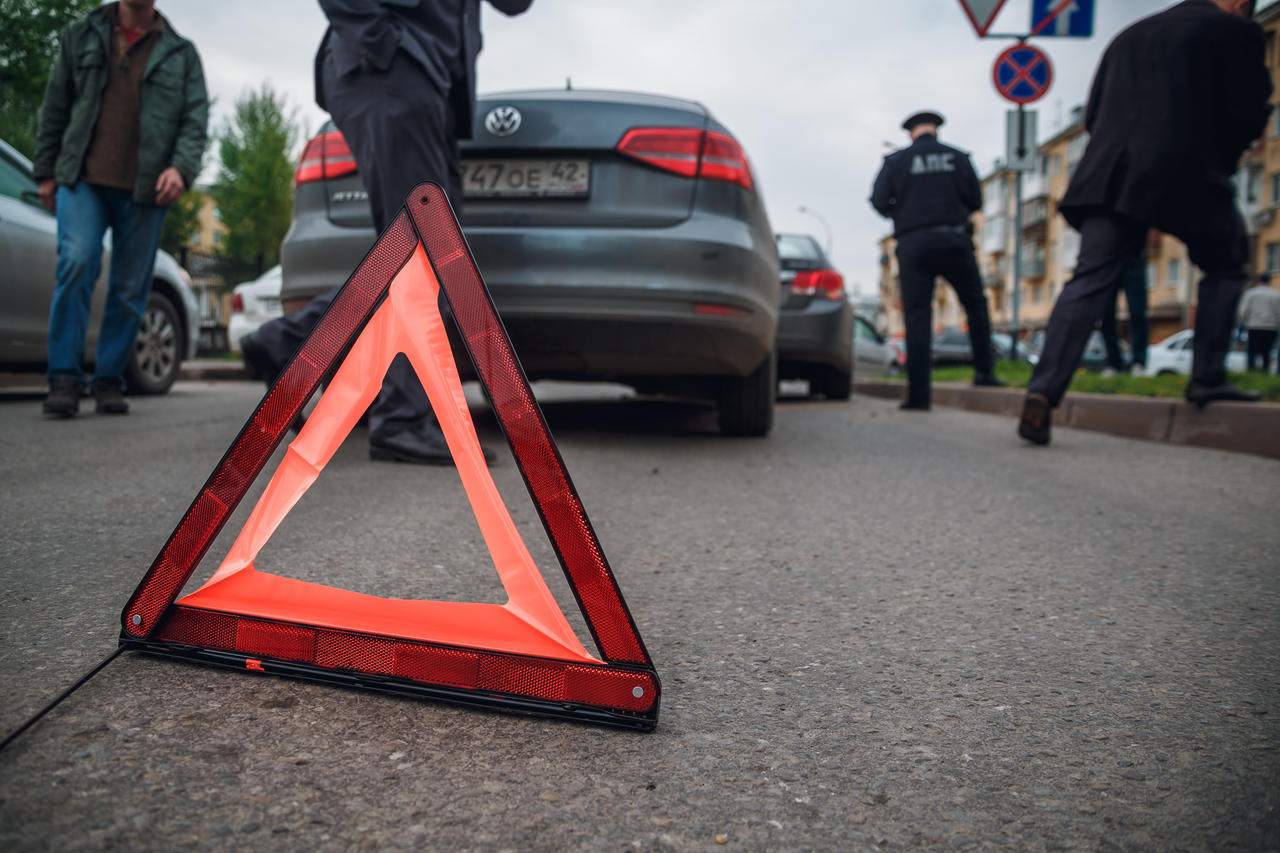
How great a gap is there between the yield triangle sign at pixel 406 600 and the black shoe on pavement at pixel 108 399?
4.12 meters

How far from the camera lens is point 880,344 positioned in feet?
54.3

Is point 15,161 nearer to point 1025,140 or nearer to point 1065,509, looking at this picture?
point 1065,509

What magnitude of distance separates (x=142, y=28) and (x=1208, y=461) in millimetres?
5832

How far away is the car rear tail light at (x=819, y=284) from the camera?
7.44 meters

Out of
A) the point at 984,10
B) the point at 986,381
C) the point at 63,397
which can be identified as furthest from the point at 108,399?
the point at 984,10

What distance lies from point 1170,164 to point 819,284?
10.9 ft

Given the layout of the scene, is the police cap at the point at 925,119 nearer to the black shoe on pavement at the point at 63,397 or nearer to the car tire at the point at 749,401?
the car tire at the point at 749,401

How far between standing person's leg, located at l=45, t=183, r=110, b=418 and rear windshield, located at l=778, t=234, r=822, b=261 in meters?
4.98

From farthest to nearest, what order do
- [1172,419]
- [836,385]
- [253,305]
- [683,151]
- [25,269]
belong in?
1. [253,305]
2. [836,385]
3. [25,269]
4. [1172,419]
5. [683,151]

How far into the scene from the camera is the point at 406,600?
4.81ft

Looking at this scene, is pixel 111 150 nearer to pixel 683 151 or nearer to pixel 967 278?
pixel 683 151

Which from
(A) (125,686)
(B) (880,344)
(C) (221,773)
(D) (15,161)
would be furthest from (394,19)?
(B) (880,344)

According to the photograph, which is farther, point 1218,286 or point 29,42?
point 29,42

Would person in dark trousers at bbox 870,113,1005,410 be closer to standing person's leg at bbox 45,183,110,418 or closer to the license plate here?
the license plate
